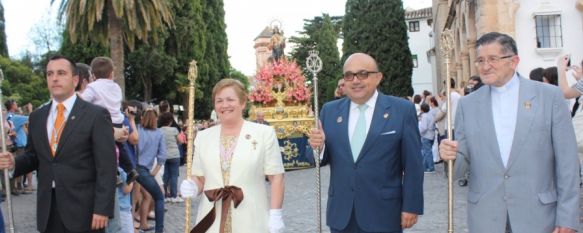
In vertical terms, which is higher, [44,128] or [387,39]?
[387,39]

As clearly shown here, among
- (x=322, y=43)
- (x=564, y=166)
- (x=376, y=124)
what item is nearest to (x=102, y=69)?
(x=376, y=124)

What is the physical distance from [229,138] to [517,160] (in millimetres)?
2074

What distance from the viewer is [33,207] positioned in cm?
1380

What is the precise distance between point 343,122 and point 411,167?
1.98 feet

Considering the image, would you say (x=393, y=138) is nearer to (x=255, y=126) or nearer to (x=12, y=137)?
(x=255, y=126)

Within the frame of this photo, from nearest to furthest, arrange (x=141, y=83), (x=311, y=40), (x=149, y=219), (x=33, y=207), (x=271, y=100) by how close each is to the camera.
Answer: (x=149, y=219) < (x=33, y=207) < (x=271, y=100) < (x=141, y=83) < (x=311, y=40)

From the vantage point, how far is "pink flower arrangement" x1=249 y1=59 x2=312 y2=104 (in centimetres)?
2138

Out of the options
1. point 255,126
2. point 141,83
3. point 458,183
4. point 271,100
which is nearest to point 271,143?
point 255,126

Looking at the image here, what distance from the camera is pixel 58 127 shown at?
542 centimetres

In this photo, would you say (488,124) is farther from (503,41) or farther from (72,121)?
(72,121)

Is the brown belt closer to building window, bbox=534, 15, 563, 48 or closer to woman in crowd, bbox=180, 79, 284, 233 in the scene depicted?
woman in crowd, bbox=180, 79, 284, 233

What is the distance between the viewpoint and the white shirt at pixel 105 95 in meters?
7.00

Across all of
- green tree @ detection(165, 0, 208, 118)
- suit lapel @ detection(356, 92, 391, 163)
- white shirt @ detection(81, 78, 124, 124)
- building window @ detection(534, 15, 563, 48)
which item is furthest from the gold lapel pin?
green tree @ detection(165, 0, 208, 118)

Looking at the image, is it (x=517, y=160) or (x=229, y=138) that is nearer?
(x=517, y=160)
